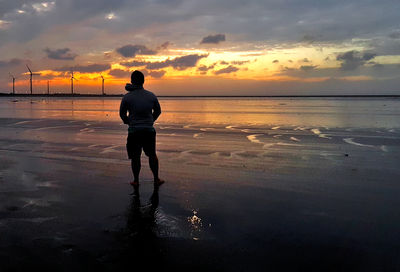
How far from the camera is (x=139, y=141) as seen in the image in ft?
22.4

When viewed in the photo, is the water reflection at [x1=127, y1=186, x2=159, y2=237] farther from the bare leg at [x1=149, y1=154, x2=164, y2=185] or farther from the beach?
the bare leg at [x1=149, y1=154, x2=164, y2=185]

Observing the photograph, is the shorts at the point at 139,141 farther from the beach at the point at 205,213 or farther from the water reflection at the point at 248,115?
the water reflection at the point at 248,115

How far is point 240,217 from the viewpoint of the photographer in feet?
16.7

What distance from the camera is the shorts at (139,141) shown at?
678 centimetres

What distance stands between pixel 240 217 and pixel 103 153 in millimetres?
A: 6619

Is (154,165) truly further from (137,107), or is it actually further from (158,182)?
(137,107)

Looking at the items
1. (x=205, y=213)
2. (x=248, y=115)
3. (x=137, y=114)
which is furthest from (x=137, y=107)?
(x=248, y=115)

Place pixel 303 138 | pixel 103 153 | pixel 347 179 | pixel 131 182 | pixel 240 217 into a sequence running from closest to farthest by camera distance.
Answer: pixel 240 217 < pixel 131 182 < pixel 347 179 < pixel 103 153 < pixel 303 138

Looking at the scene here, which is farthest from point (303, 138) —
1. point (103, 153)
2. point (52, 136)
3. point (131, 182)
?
point (52, 136)

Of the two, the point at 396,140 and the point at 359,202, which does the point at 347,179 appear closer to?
the point at 359,202

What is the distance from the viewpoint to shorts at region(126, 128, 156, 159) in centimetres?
678

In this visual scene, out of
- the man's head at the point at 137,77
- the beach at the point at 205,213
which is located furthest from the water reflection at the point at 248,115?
the man's head at the point at 137,77

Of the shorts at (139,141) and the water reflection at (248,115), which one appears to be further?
the water reflection at (248,115)

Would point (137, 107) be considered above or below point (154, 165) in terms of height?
above
